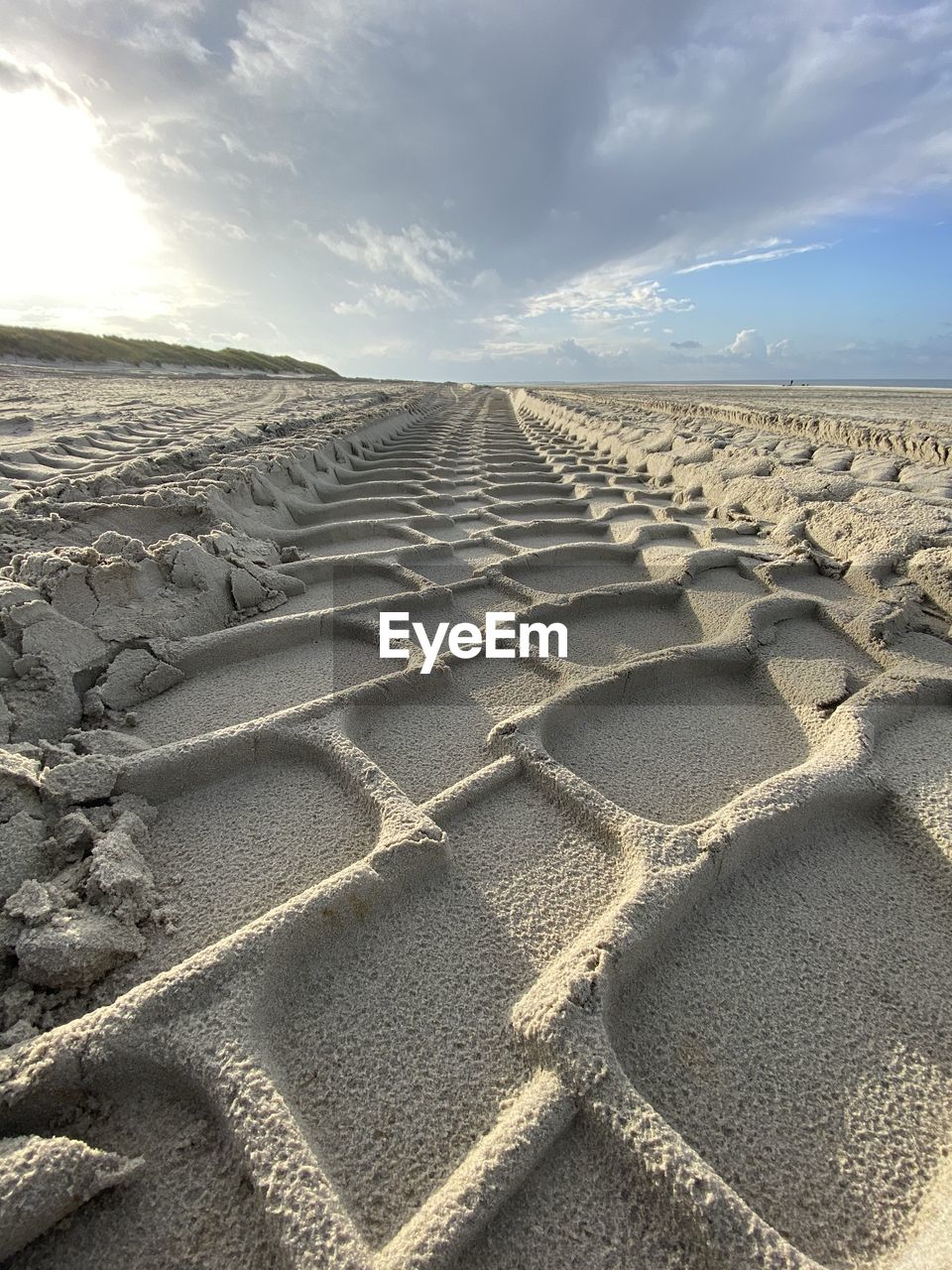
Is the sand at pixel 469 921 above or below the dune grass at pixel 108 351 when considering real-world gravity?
below

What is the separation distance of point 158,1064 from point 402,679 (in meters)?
0.96

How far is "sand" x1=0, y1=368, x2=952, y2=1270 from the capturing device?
0.67 metres

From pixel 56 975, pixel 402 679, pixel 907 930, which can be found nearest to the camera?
pixel 56 975

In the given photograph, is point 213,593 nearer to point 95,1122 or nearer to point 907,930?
point 95,1122

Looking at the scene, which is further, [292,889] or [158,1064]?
[292,889]

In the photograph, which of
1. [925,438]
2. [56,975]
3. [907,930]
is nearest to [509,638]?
[907,930]

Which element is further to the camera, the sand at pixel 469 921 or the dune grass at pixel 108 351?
the dune grass at pixel 108 351

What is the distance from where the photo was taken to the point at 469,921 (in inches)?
38.6

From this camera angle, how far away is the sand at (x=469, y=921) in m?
0.67

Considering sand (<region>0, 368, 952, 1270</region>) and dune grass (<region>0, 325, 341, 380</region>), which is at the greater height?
dune grass (<region>0, 325, 341, 380</region>)

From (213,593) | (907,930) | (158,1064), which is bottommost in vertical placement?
(907,930)

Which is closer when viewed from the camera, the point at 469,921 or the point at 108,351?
the point at 469,921

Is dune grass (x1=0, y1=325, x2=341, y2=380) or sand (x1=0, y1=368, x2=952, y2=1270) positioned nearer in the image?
sand (x1=0, y1=368, x2=952, y2=1270)

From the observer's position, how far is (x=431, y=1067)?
80 cm
